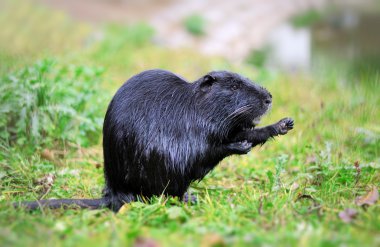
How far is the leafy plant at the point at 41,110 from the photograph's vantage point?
149 inches

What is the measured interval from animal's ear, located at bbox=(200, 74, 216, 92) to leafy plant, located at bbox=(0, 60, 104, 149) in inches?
48.1

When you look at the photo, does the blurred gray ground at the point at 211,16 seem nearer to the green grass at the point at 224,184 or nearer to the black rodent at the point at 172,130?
the green grass at the point at 224,184

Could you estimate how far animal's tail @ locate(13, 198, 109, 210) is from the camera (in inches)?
107

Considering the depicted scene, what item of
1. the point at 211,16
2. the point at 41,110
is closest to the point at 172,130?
the point at 41,110

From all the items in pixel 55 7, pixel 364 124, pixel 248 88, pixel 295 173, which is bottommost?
pixel 295 173

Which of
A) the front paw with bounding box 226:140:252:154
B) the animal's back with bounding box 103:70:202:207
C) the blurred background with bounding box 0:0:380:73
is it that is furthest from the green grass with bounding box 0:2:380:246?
the blurred background with bounding box 0:0:380:73

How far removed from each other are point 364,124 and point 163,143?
196 cm

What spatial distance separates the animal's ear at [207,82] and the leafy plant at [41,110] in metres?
1.22

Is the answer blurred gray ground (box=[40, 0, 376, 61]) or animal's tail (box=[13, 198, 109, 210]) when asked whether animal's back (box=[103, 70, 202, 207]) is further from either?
blurred gray ground (box=[40, 0, 376, 61])

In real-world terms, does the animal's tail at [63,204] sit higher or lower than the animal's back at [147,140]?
lower

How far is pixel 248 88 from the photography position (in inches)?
124

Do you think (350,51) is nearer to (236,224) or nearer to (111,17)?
(111,17)

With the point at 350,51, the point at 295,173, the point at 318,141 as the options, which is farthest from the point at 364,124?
the point at 350,51

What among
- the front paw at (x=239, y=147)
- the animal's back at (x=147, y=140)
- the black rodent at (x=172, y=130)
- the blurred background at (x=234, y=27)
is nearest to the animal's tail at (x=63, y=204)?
the black rodent at (x=172, y=130)
